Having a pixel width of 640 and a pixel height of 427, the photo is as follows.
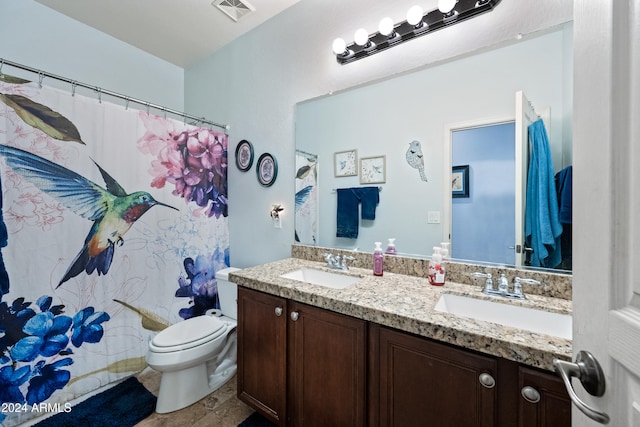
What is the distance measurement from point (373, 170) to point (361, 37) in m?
0.77

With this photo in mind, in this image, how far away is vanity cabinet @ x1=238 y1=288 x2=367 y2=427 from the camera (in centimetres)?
102

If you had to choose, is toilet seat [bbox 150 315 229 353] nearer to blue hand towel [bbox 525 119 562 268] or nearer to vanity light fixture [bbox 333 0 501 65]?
blue hand towel [bbox 525 119 562 268]

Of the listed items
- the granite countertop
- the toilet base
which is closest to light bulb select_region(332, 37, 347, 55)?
the granite countertop

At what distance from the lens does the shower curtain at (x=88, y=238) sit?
4.58ft

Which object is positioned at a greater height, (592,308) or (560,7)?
(560,7)

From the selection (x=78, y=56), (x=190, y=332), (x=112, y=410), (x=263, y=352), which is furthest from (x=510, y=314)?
(x=78, y=56)

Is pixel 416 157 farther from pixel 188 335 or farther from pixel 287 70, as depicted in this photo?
pixel 188 335

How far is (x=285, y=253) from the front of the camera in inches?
76.6

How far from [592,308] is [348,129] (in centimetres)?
142

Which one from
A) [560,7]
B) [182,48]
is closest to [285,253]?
[560,7]

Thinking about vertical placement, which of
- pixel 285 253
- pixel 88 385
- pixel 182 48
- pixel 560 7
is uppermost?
pixel 182 48

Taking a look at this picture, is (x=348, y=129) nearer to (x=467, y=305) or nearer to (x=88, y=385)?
(x=467, y=305)

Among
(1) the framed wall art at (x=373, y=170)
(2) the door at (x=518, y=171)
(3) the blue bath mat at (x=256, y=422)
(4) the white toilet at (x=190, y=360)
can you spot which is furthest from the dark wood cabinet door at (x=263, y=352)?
(2) the door at (x=518, y=171)

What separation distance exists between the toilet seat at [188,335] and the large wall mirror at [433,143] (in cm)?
87
